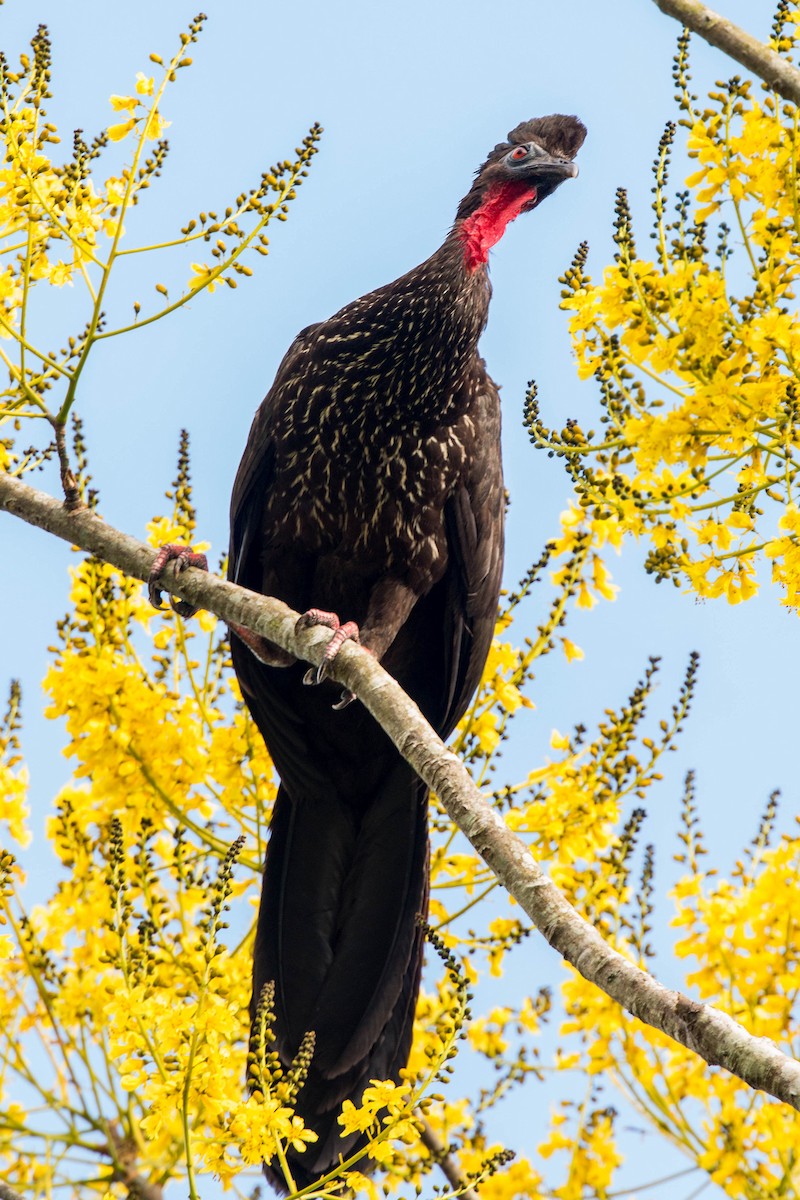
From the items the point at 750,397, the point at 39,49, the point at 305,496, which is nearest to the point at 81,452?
the point at 305,496

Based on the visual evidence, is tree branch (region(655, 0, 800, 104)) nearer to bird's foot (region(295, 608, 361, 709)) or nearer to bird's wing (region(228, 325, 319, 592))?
bird's foot (region(295, 608, 361, 709))

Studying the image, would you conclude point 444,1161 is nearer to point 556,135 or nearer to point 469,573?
point 469,573

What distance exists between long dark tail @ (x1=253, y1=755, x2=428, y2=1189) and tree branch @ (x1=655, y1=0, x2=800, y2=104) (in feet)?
8.34

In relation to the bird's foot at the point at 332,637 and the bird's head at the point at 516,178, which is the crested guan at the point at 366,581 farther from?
the bird's foot at the point at 332,637

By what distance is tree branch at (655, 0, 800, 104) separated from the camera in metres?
2.61

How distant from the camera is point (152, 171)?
3.43 metres

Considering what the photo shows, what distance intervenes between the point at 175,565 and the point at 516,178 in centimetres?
198

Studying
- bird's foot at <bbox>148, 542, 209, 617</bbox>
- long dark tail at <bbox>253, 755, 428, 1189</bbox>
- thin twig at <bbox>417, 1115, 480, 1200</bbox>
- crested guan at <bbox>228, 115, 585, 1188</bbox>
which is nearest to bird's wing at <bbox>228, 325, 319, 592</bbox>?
crested guan at <bbox>228, 115, 585, 1188</bbox>

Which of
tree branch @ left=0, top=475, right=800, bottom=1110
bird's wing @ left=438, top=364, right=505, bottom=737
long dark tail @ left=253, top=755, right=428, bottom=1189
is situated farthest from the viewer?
bird's wing @ left=438, top=364, right=505, bottom=737

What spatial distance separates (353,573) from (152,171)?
1.44 meters

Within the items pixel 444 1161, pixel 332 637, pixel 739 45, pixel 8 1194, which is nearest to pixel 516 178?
pixel 332 637

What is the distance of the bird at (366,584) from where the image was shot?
4234 mm

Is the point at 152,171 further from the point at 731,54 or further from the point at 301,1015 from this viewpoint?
the point at 301,1015

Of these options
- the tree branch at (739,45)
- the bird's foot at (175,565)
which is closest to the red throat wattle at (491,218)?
the bird's foot at (175,565)
